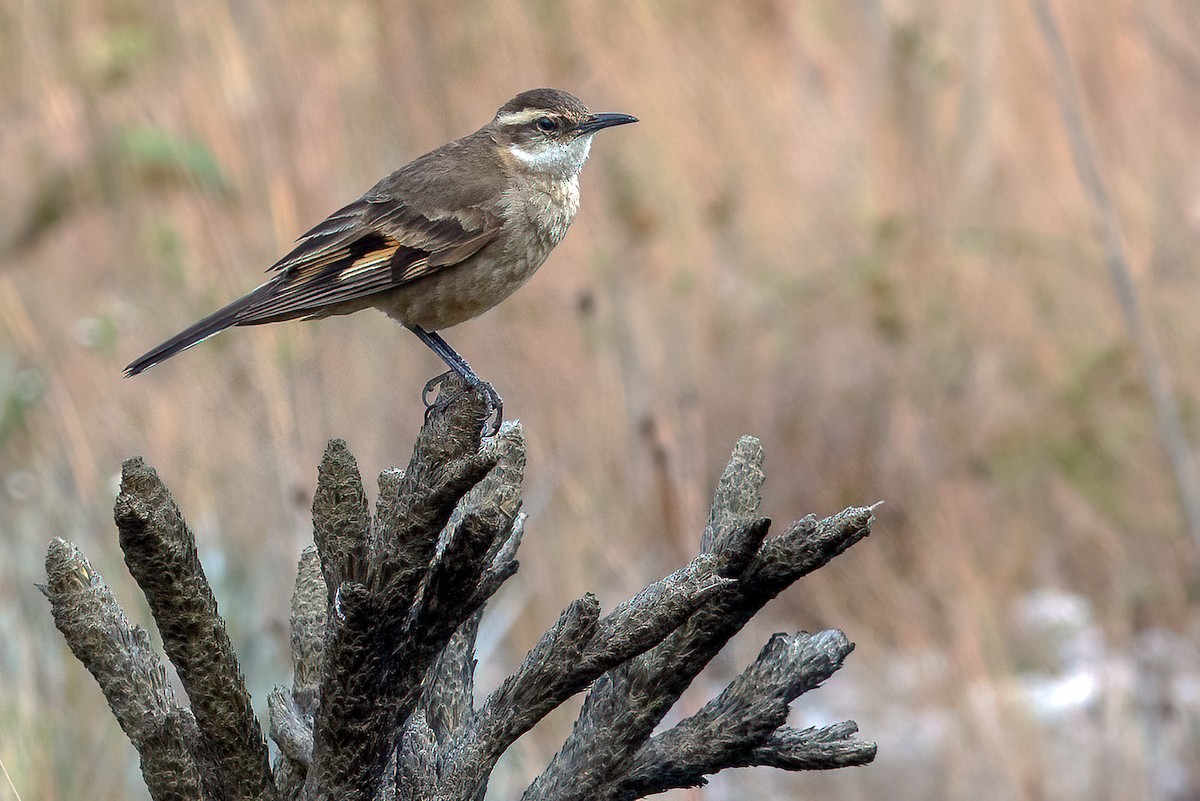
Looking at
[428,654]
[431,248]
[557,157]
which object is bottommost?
[428,654]

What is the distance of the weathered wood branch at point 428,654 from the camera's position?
5.03 ft

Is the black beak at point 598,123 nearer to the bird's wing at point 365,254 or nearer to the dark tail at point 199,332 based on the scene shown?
the bird's wing at point 365,254

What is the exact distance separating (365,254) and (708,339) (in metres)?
3.38

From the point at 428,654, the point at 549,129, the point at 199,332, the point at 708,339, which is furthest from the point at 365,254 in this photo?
the point at 708,339

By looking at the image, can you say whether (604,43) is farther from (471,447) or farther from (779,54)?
(471,447)

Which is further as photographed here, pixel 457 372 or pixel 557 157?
pixel 557 157

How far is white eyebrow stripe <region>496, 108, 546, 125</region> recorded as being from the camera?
12.7 ft

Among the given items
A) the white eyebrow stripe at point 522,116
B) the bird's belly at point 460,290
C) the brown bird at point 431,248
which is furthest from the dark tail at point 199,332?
the white eyebrow stripe at point 522,116

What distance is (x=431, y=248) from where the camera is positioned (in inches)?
126

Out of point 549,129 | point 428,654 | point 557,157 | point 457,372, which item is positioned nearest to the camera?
point 428,654

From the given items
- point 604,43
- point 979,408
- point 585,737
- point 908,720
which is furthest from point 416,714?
point 604,43

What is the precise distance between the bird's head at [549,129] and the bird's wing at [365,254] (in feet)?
1.21

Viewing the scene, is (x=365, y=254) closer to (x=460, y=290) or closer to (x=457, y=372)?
(x=460, y=290)

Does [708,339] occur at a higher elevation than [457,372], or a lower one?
higher
